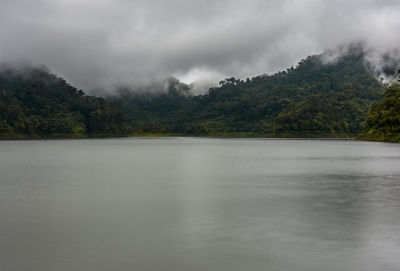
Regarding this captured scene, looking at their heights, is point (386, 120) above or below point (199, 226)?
above

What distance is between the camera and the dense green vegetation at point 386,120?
97.7 m

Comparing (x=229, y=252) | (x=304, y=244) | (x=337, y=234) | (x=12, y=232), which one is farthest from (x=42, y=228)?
(x=337, y=234)

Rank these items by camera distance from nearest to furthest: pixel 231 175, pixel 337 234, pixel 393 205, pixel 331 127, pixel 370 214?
pixel 337 234 → pixel 370 214 → pixel 393 205 → pixel 231 175 → pixel 331 127

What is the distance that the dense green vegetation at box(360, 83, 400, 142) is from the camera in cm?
9769

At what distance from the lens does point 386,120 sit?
99625 mm

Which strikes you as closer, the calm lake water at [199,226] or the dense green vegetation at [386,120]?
the calm lake water at [199,226]

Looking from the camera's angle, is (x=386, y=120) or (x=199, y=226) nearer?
(x=199, y=226)

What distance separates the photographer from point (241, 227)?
499 inches

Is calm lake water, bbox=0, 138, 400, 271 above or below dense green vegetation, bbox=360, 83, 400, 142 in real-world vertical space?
below

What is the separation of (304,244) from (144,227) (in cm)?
505

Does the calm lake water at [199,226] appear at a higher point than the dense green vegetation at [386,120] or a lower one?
lower

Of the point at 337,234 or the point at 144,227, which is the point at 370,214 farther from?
the point at 144,227

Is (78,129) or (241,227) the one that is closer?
(241,227)

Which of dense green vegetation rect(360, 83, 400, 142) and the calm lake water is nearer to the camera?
the calm lake water
